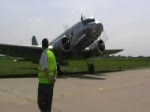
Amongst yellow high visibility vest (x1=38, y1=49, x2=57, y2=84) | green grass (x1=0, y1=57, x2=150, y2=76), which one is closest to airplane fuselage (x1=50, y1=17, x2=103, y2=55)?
green grass (x1=0, y1=57, x2=150, y2=76)

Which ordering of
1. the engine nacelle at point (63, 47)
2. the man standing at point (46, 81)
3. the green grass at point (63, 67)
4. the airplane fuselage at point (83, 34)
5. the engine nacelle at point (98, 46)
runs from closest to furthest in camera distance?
the man standing at point (46, 81), the engine nacelle at point (63, 47), the airplane fuselage at point (83, 34), the engine nacelle at point (98, 46), the green grass at point (63, 67)

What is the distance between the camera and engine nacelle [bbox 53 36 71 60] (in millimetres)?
26875

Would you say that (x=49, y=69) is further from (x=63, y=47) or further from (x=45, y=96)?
(x=63, y=47)

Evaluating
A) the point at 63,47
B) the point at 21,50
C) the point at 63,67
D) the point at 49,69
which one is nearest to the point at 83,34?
the point at 63,47

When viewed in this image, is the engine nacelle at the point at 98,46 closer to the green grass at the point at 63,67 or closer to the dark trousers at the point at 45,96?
the green grass at the point at 63,67

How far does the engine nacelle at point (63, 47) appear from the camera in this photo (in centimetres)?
2688

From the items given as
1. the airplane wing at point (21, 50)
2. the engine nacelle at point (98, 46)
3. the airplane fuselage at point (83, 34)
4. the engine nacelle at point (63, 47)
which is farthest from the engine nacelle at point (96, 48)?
the airplane wing at point (21, 50)

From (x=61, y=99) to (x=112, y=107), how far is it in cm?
245

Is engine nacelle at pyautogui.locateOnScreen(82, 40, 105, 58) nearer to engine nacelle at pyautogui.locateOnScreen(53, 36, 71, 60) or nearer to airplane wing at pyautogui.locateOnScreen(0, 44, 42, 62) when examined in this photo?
engine nacelle at pyautogui.locateOnScreen(53, 36, 71, 60)

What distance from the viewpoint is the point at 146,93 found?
13984 millimetres

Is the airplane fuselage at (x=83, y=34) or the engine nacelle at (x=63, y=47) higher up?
the airplane fuselage at (x=83, y=34)

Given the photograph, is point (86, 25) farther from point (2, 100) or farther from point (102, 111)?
point (102, 111)

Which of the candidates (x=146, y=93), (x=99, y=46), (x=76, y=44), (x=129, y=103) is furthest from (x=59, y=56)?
(x=129, y=103)

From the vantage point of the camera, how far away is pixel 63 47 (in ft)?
88.4
